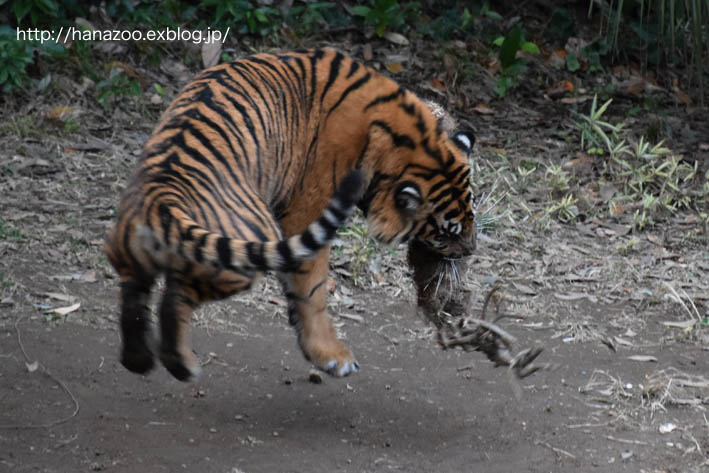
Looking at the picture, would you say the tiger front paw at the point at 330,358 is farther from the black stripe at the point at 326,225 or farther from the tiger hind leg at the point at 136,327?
the black stripe at the point at 326,225

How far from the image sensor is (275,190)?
13.1ft

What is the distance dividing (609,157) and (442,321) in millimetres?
3326

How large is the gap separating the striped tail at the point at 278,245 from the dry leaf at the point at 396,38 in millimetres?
5587

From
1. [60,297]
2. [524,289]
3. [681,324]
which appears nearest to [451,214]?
[524,289]

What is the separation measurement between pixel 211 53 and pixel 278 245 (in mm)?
4990

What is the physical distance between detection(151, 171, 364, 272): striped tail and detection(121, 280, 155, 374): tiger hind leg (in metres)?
0.35

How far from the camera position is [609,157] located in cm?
722

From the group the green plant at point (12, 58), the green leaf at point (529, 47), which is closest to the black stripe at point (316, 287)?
the green plant at point (12, 58)

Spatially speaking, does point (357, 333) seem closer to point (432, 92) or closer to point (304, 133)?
point (304, 133)

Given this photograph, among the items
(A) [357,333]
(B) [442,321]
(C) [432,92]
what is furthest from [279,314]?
(C) [432,92]

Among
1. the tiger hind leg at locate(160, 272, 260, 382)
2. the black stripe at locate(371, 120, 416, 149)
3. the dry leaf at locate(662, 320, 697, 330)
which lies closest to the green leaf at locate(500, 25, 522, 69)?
the dry leaf at locate(662, 320, 697, 330)

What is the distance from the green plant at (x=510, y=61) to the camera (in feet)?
26.4

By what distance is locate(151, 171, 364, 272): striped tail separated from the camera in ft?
9.59

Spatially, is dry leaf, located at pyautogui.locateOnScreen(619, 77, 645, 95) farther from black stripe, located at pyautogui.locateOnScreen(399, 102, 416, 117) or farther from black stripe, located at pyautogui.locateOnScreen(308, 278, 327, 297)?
black stripe, located at pyautogui.locateOnScreen(308, 278, 327, 297)
